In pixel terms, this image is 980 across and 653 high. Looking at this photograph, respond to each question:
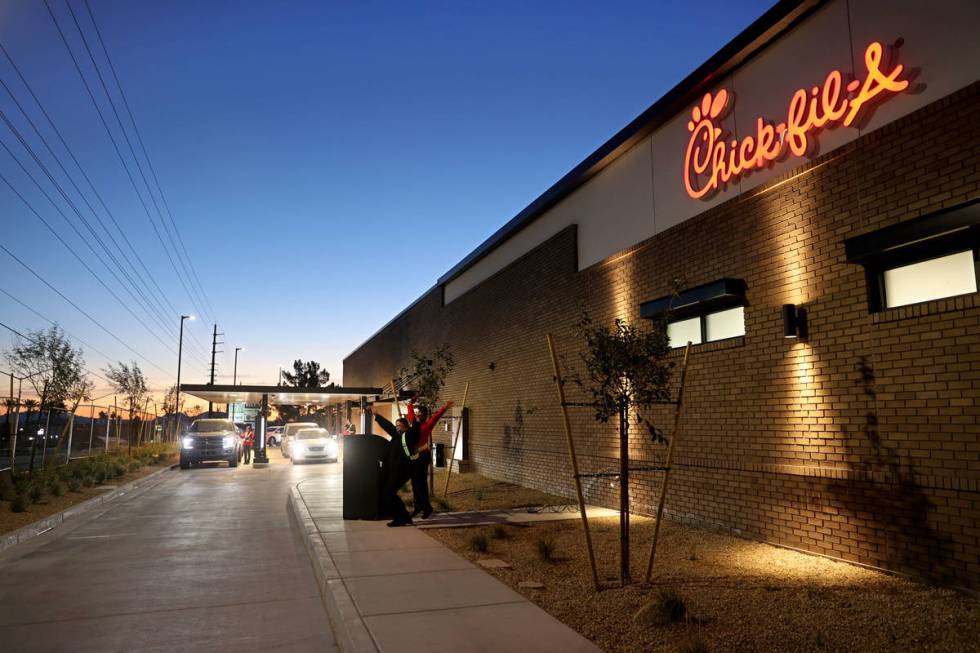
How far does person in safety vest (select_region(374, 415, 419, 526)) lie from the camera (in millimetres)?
12164

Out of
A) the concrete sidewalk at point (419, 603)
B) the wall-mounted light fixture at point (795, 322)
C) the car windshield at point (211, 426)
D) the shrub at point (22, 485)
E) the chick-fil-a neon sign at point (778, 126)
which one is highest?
the chick-fil-a neon sign at point (778, 126)

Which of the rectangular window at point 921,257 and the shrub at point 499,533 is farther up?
the rectangular window at point 921,257

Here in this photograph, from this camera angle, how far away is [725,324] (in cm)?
1119

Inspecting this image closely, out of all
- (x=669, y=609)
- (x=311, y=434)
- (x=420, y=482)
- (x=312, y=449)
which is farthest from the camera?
(x=311, y=434)

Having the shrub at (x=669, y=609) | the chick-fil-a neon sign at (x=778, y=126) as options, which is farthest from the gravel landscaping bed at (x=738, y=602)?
the chick-fil-a neon sign at (x=778, y=126)

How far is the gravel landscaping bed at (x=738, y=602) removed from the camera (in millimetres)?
5465

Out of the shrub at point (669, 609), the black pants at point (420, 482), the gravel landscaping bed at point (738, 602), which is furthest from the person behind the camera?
the black pants at point (420, 482)

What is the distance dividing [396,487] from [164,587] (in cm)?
458

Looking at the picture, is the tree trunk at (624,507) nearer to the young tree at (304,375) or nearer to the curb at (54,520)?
the curb at (54,520)

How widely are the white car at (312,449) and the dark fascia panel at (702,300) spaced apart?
2258 centimetres

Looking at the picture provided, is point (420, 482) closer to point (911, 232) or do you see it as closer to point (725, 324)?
point (725, 324)

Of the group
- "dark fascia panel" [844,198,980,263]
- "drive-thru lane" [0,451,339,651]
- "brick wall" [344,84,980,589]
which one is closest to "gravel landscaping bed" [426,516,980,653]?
"brick wall" [344,84,980,589]

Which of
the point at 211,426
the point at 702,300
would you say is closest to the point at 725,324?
the point at 702,300

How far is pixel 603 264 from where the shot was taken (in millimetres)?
14836
